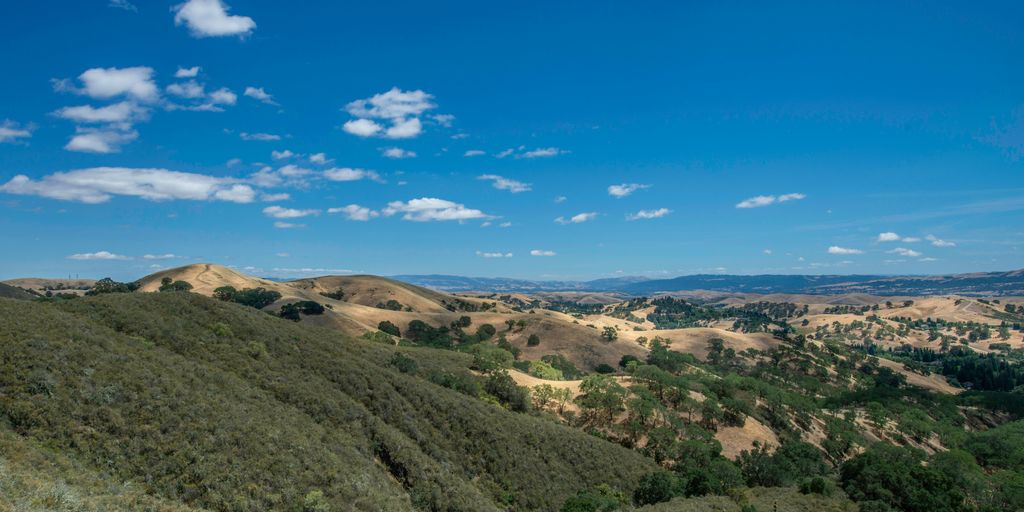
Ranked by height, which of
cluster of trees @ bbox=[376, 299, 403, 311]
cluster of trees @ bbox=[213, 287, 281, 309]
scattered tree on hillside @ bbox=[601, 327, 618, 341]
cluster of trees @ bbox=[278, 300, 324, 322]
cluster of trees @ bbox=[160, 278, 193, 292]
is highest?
cluster of trees @ bbox=[160, 278, 193, 292]

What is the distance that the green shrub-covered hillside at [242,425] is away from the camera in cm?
2780

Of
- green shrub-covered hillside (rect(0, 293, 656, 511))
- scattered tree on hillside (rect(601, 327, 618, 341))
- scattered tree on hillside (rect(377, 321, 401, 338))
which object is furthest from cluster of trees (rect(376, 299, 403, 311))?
green shrub-covered hillside (rect(0, 293, 656, 511))

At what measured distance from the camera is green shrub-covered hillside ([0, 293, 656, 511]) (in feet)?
91.2

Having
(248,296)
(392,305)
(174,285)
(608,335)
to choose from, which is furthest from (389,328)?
(174,285)

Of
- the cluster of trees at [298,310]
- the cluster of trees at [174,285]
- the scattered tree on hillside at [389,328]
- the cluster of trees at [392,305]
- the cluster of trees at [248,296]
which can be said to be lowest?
the scattered tree on hillside at [389,328]

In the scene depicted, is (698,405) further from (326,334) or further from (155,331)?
(155,331)

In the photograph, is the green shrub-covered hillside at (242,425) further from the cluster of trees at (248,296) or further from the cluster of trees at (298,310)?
the cluster of trees at (248,296)

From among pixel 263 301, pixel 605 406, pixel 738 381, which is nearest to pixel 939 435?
pixel 738 381

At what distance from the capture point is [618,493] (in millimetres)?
48500

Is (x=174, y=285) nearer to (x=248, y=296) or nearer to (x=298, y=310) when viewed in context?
(x=248, y=296)

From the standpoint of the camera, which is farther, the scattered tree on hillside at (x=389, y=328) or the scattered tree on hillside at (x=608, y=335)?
the scattered tree on hillside at (x=608, y=335)

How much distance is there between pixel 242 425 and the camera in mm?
34438

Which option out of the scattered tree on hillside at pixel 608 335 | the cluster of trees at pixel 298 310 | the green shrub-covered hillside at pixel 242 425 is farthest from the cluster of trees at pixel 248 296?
the scattered tree on hillside at pixel 608 335

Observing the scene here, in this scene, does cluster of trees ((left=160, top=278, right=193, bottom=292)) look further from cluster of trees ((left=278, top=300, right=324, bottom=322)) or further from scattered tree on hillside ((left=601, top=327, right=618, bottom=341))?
scattered tree on hillside ((left=601, top=327, right=618, bottom=341))
